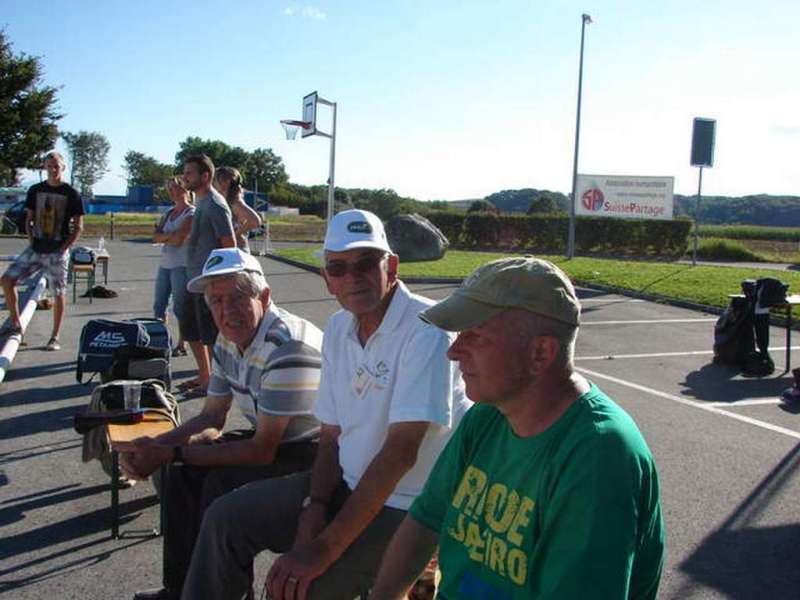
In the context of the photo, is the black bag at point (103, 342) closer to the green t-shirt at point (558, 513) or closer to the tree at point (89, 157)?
the green t-shirt at point (558, 513)

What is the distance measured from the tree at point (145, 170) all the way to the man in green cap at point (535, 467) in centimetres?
8563

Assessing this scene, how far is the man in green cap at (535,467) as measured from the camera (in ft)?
5.70

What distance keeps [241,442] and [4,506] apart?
212 cm

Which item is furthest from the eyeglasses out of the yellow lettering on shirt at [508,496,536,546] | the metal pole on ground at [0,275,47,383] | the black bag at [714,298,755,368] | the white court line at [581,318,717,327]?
the white court line at [581,318,717,327]

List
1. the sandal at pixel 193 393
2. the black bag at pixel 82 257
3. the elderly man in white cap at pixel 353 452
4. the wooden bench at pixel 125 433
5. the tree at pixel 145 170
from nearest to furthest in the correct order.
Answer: the elderly man in white cap at pixel 353 452 → the wooden bench at pixel 125 433 → the sandal at pixel 193 393 → the black bag at pixel 82 257 → the tree at pixel 145 170

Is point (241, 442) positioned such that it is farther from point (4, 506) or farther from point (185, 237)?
point (185, 237)

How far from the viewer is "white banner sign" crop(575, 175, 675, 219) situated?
29.2 meters

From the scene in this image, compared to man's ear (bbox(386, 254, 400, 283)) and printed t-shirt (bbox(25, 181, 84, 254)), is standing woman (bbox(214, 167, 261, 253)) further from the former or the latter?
man's ear (bbox(386, 254, 400, 283))

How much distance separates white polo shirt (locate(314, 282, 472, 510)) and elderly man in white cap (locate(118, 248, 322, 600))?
268 millimetres

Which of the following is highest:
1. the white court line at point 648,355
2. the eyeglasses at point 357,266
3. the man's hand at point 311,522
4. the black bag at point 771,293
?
the eyeglasses at point 357,266

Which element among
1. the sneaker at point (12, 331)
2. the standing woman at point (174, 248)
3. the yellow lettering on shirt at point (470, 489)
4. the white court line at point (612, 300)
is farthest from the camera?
the white court line at point (612, 300)

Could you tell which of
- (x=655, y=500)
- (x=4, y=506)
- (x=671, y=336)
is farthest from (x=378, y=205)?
(x=655, y=500)

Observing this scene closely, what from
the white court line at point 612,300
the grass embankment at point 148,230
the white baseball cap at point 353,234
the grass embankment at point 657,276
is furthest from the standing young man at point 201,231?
the grass embankment at point 148,230

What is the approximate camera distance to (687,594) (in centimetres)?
380
